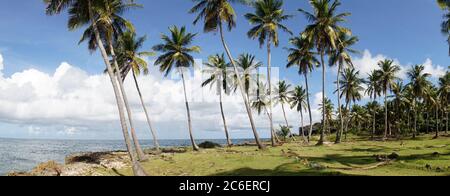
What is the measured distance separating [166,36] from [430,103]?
Answer: 5016 centimetres

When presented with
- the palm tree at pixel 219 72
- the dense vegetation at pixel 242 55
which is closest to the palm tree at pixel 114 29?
the dense vegetation at pixel 242 55

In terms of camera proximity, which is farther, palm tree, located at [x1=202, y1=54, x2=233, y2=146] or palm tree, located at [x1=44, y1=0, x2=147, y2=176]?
palm tree, located at [x1=202, y1=54, x2=233, y2=146]

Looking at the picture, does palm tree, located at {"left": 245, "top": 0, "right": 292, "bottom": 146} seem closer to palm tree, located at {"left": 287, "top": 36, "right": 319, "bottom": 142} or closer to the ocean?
palm tree, located at {"left": 287, "top": 36, "right": 319, "bottom": 142}

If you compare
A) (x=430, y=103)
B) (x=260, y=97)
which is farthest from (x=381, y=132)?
(x=260, y=97)

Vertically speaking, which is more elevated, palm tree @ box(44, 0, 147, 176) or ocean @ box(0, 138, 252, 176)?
palm tree @ box(44, 0, 147, 176)

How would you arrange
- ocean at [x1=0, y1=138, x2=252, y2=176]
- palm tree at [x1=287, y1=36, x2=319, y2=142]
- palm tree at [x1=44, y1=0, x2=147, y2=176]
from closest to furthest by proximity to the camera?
palm tree at [x1=44, y1=0, x2=147, y2=176], ocean at [x1=0, y1=138, x2=252, y2=176], palm tree at [x1=287, y1=36, x2=319, y2=142]

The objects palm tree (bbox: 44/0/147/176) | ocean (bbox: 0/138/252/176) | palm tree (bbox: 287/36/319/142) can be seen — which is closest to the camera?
palm tree (bbox: 44/0/147/176)

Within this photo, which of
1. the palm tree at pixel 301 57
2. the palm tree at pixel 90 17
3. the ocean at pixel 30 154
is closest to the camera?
the palm tree at pixel 90 17

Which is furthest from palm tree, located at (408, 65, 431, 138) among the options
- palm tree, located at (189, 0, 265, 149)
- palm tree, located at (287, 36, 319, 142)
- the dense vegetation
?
palm tree, located at (189, 0, 265, 149)

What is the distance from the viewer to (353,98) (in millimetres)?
54844

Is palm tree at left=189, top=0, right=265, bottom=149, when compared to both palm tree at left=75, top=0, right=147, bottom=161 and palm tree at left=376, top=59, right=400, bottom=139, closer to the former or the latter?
palm tree at left=75, top=0, right=147, bottom=161

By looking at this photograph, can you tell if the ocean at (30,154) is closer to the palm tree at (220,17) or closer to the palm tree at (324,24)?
the palm tree at (220,17)
